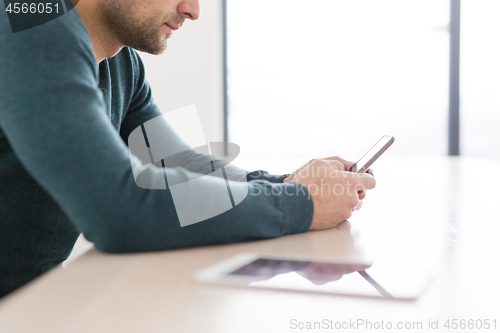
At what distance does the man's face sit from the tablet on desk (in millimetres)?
471

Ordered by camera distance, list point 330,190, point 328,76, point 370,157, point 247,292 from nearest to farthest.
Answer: point 247,292 → point 330,190 → point 370,157 → point 328,76

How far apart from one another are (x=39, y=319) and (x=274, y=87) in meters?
2.79

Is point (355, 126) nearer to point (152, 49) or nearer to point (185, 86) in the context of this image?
point (185, 86)

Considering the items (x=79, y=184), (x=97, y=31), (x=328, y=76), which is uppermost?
(x=97, y=31)

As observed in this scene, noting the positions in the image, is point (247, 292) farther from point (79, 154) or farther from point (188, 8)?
point (188, 8)

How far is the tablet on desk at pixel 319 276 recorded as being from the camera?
0.38 m

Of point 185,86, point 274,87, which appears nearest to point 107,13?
point 185,86

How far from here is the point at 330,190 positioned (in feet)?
1.98

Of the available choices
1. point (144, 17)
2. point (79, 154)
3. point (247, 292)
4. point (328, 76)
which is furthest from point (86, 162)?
point (328, 76)

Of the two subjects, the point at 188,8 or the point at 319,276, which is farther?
the point at 188,8

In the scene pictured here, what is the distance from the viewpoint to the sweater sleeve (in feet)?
1.51

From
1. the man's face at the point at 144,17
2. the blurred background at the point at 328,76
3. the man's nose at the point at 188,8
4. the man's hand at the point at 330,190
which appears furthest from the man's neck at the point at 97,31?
the blurred background at the point at 328,76

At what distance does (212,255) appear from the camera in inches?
18.9

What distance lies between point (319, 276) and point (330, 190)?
0.21 m
